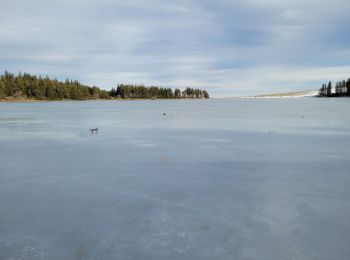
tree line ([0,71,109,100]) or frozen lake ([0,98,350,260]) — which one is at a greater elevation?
tree line ([0,71,109,100])

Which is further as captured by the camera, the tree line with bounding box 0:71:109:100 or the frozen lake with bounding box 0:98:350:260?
the tree line with bounding box 0:71:109:100

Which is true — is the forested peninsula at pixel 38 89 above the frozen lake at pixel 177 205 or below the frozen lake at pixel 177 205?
above

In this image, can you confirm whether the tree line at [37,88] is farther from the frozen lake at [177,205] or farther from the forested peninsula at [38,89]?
the frozen lake at [177,205]

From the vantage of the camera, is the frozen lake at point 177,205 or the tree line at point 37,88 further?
the tree line at point 37,88

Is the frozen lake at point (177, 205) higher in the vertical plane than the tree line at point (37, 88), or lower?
lower

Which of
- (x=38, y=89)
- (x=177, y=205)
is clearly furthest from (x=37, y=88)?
(x=177, y=205)

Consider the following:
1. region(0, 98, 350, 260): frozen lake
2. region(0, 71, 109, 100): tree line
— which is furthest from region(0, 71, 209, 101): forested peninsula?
region(0, 98, 350, 260): frozen lake

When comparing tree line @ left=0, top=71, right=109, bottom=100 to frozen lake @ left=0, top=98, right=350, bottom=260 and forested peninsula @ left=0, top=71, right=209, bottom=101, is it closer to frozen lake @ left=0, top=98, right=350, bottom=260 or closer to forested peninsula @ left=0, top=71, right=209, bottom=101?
forested peninsula @ left=0, top=71, right=209, bottom=101

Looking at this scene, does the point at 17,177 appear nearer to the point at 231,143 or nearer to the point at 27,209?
the point at 27,209

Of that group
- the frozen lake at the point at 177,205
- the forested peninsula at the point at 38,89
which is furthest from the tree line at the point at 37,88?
the frozen lake at the point at 177,205

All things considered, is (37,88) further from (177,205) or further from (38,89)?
(177,205)

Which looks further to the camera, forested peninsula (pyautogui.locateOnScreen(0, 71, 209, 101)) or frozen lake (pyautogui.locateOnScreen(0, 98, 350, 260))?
forested peninsula (pyautogui.locateOnScreen(0, 71, 209, 101))

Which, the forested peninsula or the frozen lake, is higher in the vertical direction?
the forested peninsula

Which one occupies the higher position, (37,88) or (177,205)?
(37,88)
